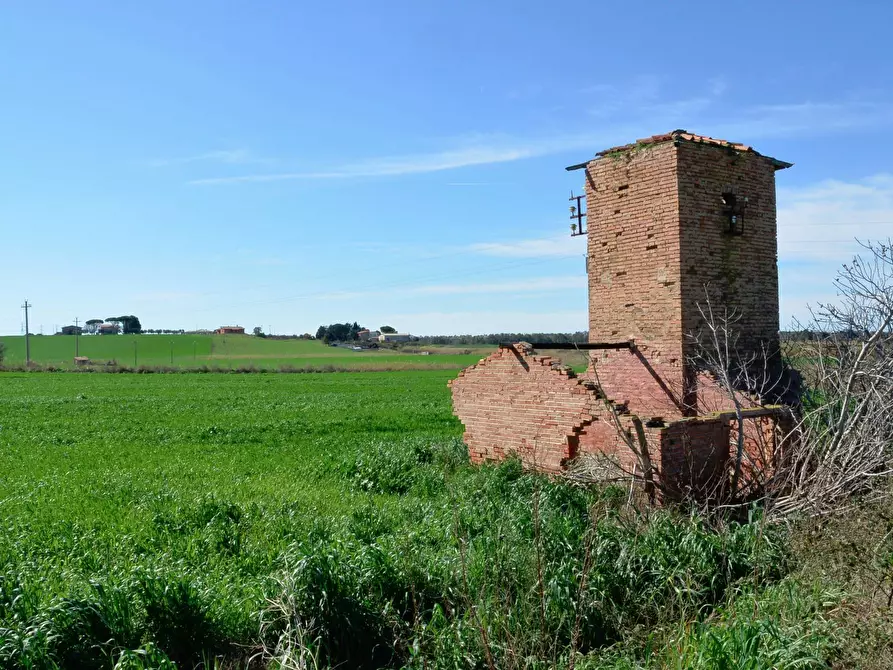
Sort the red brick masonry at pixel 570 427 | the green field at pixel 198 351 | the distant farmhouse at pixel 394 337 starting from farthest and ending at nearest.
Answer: the distant farmhouse at pixel 394 337 < the green field at pixel 198 351 < the red brick masonry at pixel 570 427

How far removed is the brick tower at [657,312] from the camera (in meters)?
10.8

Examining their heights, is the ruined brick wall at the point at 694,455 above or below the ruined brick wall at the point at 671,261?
below

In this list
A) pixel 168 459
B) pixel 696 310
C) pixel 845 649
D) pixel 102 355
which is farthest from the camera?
pixel 102 355

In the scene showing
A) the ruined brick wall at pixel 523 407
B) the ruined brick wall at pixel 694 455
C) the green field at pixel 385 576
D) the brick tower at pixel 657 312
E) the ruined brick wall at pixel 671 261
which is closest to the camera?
the green field at pixel 385 576

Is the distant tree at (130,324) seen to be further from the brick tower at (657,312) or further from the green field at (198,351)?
the brick tower at (657,312)

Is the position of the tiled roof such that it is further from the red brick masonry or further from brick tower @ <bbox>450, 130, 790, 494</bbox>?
the red brick masonry

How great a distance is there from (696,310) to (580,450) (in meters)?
3.09

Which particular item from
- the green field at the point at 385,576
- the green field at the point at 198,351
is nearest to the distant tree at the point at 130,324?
the green field at the point at 198,351

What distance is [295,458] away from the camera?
14477 millimetres

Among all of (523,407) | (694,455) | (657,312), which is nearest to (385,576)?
(694,455)

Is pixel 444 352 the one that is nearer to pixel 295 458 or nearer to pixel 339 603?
pixel 295 458

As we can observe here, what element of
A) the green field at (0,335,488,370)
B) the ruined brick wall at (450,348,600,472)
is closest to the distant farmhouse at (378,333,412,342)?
the green field at (0,335,488,370)

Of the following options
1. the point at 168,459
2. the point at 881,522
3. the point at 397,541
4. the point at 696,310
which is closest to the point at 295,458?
the point at 168,459

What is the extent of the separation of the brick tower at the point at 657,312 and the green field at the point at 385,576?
1.11 m
